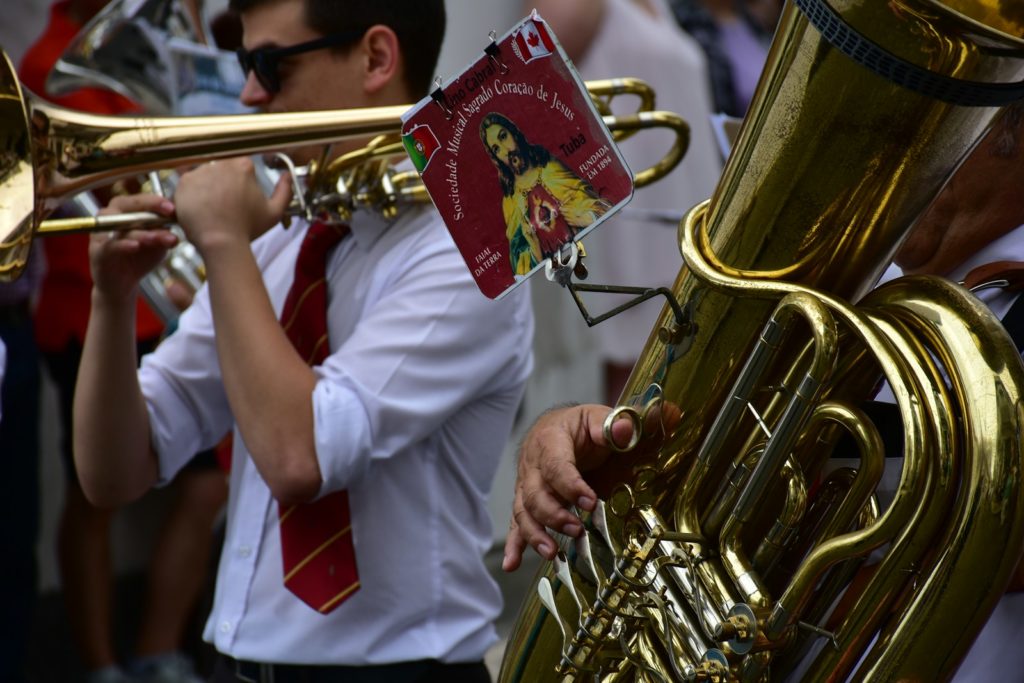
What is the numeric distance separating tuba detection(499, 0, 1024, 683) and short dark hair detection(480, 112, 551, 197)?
0.64 feet

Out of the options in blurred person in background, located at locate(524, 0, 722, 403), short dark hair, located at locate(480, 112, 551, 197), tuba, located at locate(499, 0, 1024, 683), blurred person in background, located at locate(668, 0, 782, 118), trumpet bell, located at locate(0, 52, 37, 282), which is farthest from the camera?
blurred person in background, located at locate(668, 0, 782, 118)

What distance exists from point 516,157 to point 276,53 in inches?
37.2

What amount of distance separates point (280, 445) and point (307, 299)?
0.31m

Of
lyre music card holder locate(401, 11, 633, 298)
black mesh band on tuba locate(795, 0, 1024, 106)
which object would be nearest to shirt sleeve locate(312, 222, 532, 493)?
lyre music card holder locate(401, 11, 633, 298)

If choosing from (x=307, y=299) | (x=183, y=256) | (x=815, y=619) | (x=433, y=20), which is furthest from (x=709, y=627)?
(x=183, y=256)

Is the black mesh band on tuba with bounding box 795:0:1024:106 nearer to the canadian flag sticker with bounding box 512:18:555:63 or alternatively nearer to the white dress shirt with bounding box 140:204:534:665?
the canadian flag sticker with bounding box 512:18:555:63

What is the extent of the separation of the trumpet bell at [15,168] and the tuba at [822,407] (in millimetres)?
936

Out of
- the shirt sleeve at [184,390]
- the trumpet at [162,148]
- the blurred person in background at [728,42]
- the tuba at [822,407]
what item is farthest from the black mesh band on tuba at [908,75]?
the blurred person in background at [728,42]

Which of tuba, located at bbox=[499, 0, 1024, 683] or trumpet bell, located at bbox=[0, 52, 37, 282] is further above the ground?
tuba, located at bbox=[499, 0, 1024, 683]

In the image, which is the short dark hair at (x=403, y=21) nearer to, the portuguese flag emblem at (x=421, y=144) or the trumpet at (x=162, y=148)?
Result: the trumpet at (x=162, y=148)

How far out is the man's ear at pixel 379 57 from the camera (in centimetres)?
226

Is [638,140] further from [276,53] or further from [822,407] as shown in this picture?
[822,407]

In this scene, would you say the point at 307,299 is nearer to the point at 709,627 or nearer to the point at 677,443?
the point at 677,443

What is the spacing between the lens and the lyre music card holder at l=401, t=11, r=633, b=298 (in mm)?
1366
